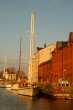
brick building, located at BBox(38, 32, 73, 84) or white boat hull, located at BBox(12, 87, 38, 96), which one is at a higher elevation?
brick building, located at BBox(38, 32, 73, 84)

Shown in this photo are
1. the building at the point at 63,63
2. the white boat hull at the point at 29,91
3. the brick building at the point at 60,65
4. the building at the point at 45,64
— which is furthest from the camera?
the building at the point at 45,64

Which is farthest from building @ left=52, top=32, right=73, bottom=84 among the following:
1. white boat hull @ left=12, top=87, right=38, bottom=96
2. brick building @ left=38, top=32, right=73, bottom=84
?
white boat hull @ left=12, top=87, right=38, bottom=96

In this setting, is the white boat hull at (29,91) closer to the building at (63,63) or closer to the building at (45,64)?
the building at (63,63)

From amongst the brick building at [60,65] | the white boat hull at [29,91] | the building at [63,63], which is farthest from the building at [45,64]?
the white boat hull at [29,91]

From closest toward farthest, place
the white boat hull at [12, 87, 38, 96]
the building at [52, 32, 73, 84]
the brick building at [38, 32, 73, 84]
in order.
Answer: the white boat hull at [12, 87, 38, 96]
the building at [52, 32, 73, 84]
the brick building at [38, 32, 73, 84]

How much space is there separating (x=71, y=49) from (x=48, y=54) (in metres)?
52.1

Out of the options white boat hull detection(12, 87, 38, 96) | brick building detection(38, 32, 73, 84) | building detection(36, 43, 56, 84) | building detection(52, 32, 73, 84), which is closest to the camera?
white boat hull detection(12, 87, 38, 96)

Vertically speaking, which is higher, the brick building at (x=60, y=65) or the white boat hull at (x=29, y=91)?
the brick building at (x=60, y=65)

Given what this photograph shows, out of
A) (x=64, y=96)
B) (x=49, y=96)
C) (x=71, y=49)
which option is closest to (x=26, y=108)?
(x=64, y=96)

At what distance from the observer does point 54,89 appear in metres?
84.2

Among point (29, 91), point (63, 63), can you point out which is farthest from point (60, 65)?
point (29, 91)

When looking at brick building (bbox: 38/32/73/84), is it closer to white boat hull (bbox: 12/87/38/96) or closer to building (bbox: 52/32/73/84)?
building (bbox: 52/32/73/84)

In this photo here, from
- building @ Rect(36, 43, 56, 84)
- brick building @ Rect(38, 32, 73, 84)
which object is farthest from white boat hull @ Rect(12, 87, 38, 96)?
building @ Rect(36, 43, 56, 84)

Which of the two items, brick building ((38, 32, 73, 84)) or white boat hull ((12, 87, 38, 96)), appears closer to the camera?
white boat hull ((12, 87, 38, 96))
